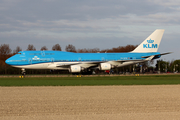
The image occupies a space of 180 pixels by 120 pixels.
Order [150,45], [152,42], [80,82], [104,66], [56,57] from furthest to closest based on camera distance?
[152,42], [150,45], [56,57], [104,66], [80,82]

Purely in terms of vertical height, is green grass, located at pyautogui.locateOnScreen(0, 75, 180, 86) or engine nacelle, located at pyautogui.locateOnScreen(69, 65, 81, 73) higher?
engine nacelle, located at pyautogui.locateOnScreen(69, 65, 81, 73)

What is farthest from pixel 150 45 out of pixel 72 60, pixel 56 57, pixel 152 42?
pixel 56 57

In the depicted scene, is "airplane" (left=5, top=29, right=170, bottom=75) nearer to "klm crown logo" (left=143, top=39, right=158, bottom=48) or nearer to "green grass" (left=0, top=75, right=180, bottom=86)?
"klm crown logo" (left=143, top=39, right=158, bottom=48)

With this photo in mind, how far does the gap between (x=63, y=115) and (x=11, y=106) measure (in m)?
3.68

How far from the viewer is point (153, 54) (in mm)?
51031

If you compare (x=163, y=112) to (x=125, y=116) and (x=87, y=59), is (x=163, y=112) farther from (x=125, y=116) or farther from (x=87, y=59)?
(x=87, y=59)

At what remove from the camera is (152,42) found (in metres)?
53.9

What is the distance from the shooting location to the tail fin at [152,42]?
2099 inches

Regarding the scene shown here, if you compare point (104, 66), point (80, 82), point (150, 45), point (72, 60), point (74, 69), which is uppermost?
point (150, 45)

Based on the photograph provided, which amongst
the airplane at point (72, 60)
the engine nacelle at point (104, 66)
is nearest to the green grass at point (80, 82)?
the airplane at point (72, 60)

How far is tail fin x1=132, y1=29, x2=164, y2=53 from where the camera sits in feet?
175

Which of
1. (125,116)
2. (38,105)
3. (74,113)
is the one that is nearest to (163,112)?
(125,116)

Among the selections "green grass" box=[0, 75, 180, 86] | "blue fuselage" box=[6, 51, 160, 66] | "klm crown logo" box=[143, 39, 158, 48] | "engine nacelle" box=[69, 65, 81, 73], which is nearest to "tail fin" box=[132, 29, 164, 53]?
"klm crown logo" box=[143, 39, 158, 48]

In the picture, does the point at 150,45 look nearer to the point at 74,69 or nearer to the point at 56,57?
the point at 74,69
